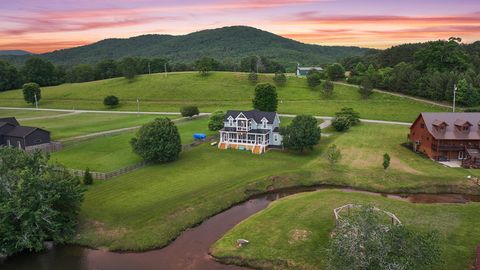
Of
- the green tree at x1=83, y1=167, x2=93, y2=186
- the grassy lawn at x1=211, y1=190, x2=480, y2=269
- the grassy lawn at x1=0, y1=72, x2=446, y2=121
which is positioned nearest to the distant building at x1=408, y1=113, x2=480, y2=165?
the grassy lawn at x1=211, y1=190, x2=480, y2=269

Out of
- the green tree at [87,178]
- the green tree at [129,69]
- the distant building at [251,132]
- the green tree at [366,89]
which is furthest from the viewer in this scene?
the green tree at [129,69]

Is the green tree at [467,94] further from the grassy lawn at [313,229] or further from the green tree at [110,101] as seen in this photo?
the green tree at [110,101]

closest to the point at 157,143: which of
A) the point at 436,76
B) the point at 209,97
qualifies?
the point at 209,97

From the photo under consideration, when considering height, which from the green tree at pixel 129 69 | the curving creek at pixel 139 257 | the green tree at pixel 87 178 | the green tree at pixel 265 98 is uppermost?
the green tree at pixel 129 69

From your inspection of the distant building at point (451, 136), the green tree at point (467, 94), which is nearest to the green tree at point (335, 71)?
the green tree at point (467, 94)

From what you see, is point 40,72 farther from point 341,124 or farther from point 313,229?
point 313,229

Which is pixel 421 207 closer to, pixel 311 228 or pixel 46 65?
pixel 311 228

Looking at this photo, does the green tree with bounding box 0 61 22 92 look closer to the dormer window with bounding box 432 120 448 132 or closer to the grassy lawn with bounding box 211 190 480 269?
the grassy lawn with bounding box 211 190 480 269
